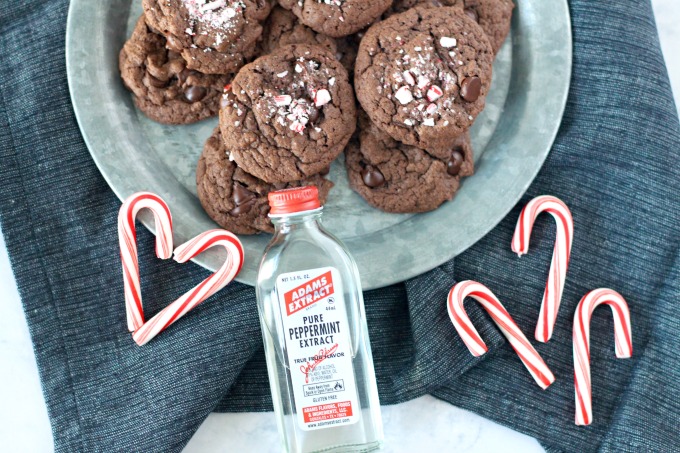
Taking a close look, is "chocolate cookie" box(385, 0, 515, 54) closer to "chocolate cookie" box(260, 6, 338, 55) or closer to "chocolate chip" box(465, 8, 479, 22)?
"chocolate chip" box(465, 8, 479, 22)

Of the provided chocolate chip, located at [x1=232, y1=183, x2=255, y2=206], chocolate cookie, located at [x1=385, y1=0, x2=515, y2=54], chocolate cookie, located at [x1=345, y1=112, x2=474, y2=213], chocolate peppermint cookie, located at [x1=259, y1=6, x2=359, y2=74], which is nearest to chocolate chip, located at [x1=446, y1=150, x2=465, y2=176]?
chocolate cookie, located at [x1=345, y1=112, x2=474, y2=213]

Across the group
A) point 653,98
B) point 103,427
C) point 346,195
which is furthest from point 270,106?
point 653,98

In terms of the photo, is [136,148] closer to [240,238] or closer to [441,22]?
[240,238]

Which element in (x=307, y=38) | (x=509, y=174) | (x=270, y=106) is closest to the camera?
(x=270, y=106)

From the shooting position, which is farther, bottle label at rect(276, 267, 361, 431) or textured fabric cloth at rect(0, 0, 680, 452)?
textured fabric cloth at rect(0, 0, 680, 452)

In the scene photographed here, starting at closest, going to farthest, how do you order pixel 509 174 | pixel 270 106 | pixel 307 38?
pixel 270 106, pixel 307 38, pixel 509 174

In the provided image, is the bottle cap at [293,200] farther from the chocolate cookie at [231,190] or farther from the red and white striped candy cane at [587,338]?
the red and white striped candy cane at [587,338]
